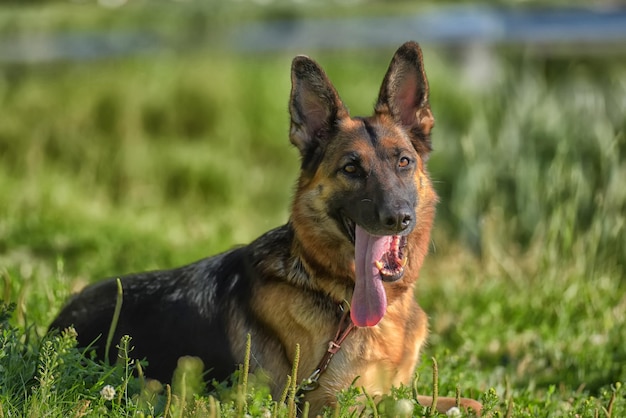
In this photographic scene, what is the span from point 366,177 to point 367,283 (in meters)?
0.48

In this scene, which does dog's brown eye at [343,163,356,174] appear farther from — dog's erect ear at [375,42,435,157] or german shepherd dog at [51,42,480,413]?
dog's erect ear at [375,42,435,157]

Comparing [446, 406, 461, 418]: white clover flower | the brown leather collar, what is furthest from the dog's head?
[446, 406, 461, 418]: white clover flower

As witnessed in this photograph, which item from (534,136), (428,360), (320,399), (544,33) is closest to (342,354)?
(320,399)

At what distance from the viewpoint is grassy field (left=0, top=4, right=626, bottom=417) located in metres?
4.12

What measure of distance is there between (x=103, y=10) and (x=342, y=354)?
17.0m

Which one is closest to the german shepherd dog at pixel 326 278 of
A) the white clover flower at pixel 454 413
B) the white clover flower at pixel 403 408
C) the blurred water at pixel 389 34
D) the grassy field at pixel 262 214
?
the grassy field at pixel 262 214

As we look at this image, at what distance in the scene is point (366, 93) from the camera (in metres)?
13.7

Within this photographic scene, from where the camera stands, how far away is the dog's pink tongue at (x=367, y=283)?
13.0ft

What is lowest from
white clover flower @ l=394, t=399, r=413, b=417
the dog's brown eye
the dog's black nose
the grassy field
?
the grassy field

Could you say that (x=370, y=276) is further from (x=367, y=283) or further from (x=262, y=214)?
(x=262, y=214)

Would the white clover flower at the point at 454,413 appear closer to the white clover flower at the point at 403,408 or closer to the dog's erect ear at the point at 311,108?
the white clover flower at the point at 403,408

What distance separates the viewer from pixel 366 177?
13.3 ft

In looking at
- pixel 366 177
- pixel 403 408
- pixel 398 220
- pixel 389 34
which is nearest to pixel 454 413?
pixel 403 408

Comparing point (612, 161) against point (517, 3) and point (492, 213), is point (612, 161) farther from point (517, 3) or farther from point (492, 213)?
point (517, 3)
